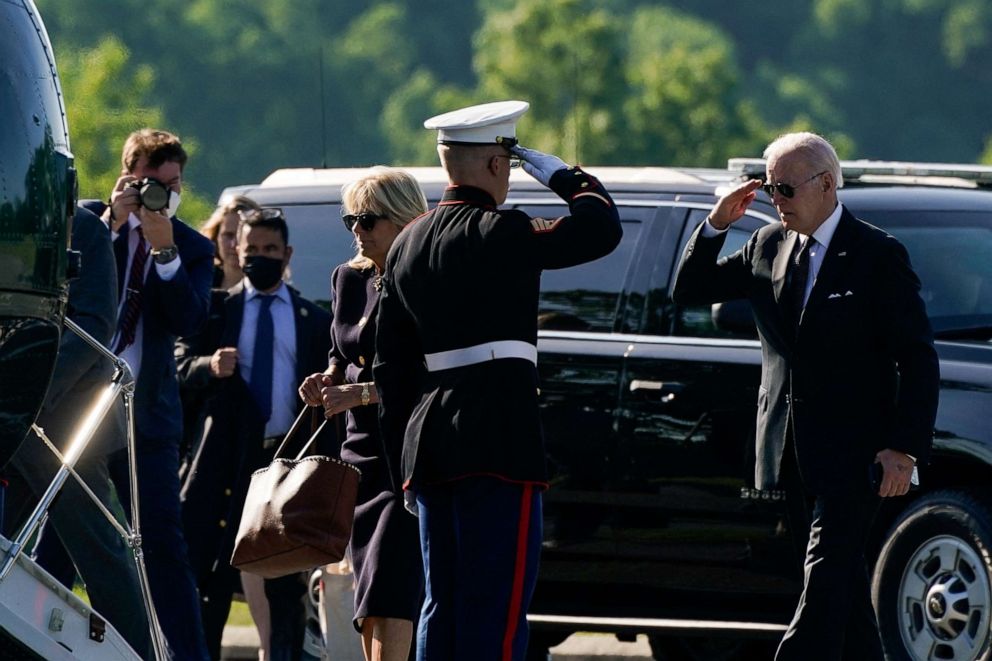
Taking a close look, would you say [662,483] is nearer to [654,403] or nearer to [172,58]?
[654,403]

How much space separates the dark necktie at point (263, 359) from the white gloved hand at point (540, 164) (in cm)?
268

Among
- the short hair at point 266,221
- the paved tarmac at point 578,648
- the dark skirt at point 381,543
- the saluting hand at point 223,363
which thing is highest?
the short hair at point 266,221

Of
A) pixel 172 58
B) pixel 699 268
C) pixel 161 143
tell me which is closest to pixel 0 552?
pixel 699 268

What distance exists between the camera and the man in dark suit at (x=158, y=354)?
282 inches

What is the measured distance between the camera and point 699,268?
651cm

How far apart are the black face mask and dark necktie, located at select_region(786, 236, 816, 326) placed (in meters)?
2.52

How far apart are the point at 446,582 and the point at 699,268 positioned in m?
1.43

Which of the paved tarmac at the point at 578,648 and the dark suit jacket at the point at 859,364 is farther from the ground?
the dark suit jacket at the point at 859,364

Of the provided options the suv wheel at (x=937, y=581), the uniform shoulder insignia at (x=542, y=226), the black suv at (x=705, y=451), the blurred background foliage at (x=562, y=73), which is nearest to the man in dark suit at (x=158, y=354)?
the black suv at (x=705, y=451)

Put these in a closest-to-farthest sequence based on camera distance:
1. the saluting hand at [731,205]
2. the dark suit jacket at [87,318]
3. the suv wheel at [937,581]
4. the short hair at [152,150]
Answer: the saluting hand at [731,205], the dark suit jacket at [87,318], the suv wheel at [937,581], the short hair at [152,150]

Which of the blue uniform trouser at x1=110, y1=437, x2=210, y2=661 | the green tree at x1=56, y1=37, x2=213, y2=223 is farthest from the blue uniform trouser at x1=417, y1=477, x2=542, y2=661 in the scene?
the green tree at x1=56, y1=37, x2=213, y2=223

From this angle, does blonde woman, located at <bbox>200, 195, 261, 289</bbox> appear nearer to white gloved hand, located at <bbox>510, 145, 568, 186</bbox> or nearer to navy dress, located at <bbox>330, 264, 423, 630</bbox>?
navy dress, located at <bbox>330, 264, 423, 630</bbox>

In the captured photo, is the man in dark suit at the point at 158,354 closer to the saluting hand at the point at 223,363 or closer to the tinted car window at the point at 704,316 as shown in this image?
the saluting hand at the point at 223,363

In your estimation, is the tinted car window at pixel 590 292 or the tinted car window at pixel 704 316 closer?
the tinted car window at pixel 704 316
